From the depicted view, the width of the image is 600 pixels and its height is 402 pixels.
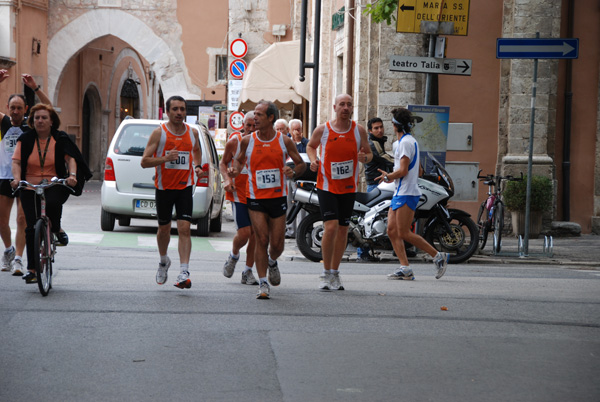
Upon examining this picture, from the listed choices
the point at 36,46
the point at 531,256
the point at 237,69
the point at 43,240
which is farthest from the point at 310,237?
the point at 36,46

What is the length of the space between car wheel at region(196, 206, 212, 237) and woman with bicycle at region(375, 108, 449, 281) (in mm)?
6548

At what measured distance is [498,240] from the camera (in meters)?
14.5

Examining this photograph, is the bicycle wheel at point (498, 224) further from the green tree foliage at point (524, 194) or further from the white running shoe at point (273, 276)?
the white running shoe at point (273, 276)

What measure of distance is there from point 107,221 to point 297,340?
10.6m

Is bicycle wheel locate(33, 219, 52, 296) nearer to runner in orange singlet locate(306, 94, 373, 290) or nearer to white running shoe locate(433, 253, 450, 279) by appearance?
runner in orange singlet locate(306, 94, 373, 290)

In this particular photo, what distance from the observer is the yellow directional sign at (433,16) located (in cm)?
1429

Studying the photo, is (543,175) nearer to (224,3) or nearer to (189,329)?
(189,329)

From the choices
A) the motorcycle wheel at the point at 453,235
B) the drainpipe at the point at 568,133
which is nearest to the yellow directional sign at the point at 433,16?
the motorcycle wheel at the point at 453,235

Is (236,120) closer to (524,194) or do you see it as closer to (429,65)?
(524,194)

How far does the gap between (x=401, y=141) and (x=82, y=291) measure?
3584mm

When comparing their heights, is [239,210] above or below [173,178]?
below

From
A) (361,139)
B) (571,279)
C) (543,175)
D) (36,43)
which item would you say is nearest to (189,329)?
(361,139)

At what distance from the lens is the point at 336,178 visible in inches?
368

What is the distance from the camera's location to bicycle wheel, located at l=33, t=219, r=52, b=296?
832cm
